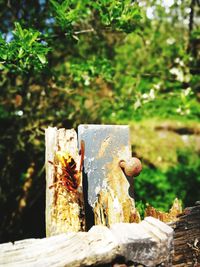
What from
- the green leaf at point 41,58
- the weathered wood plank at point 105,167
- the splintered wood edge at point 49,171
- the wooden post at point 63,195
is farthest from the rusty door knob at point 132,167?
the green leaf at point 41,58

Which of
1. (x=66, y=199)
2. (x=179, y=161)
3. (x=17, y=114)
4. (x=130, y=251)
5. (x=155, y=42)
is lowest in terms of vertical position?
(x=130, y=251)

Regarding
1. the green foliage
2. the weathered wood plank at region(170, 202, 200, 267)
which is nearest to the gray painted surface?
the weathered wood plank at region(170, 202, 200, 267)

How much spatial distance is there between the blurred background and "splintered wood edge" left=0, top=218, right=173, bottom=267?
1.48m

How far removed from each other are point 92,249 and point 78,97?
5050 mm

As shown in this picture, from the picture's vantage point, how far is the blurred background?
11.3 feet

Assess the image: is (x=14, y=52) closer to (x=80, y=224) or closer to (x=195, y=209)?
(x=80, y=224)

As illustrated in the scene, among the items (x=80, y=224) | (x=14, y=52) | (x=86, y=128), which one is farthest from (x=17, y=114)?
(x=80, y=224)

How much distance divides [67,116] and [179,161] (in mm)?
2980

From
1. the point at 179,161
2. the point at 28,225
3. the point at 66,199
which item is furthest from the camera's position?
the point at 179,161

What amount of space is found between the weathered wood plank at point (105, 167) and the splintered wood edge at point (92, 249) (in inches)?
15.9

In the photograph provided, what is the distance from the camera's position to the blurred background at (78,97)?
3438 millimetres

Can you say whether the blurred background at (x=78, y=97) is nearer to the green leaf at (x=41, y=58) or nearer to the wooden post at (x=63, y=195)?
the green leaf at (x=41, y=58)

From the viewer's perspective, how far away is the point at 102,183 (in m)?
2.36

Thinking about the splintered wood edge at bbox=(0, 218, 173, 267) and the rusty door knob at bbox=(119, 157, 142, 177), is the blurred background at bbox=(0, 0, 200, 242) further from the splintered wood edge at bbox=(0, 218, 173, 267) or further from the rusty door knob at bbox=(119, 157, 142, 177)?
the splintered wood edge at bbox=(0, 218, 173, 267)
